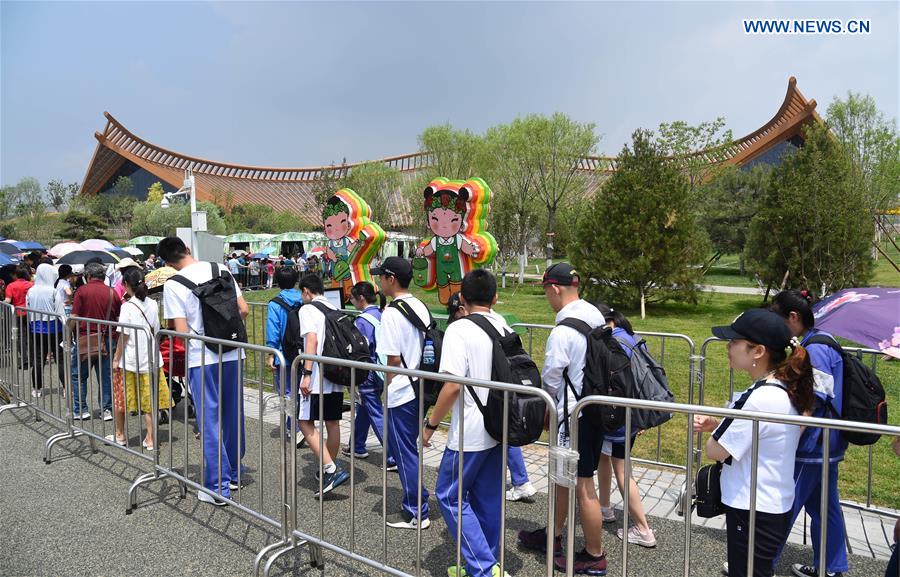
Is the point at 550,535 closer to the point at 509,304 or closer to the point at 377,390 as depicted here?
the point at 377,390

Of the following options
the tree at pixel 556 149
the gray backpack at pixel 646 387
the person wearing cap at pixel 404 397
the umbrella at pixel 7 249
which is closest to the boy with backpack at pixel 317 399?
the person wearing cap at pixel 404 397

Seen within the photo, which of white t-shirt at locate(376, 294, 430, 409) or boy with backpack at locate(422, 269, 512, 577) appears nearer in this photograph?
boy with backpack at locate(422, 269, 512, 577)

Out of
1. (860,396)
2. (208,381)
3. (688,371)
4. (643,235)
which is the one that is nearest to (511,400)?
(860,396)

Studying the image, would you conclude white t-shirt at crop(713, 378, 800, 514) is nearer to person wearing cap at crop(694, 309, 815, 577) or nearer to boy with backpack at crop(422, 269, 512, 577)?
person wearing cap at crop(694, 309, 815, 577)

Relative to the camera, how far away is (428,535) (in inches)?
146

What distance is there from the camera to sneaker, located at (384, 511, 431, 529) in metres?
3.77

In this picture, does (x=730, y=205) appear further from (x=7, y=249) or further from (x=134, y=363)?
(x=134, y=363)

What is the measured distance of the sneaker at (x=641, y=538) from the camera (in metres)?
3.52

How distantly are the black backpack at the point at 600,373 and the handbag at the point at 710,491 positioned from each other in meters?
0.51

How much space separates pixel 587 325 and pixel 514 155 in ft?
82.4

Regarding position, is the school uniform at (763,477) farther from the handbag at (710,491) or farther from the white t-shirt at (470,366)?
the white t-shirt at (470,366)

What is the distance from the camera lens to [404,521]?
3850 millimetres

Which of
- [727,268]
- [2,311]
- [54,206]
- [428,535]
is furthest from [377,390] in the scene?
[54,206]

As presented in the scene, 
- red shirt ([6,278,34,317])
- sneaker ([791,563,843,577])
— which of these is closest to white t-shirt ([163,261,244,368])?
sneaker ([791,563,843,577])
